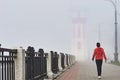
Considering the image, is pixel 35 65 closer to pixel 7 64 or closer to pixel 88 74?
pixel 7 64

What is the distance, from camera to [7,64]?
13.8 m

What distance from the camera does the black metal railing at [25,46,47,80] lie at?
1726cm

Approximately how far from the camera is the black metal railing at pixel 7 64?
13.0 metres

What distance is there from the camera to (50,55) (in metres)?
25.6

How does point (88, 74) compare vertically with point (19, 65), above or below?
below

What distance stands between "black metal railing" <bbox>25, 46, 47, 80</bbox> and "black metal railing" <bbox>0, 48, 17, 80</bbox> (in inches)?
78.2

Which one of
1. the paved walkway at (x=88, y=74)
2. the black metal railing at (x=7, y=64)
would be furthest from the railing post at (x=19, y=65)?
the paved walkway at (x=88, y=74)

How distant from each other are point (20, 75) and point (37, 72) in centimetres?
484

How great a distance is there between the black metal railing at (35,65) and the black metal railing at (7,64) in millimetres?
1985

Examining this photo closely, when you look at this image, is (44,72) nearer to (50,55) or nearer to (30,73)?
(50,55)

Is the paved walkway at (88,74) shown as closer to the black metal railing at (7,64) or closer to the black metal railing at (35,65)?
the black metal railing at (35,65)

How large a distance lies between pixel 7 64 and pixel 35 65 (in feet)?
18.5

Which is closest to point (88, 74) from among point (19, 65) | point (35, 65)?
point (35, 65)

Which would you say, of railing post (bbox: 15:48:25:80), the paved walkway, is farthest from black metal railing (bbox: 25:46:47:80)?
the paved walkway
